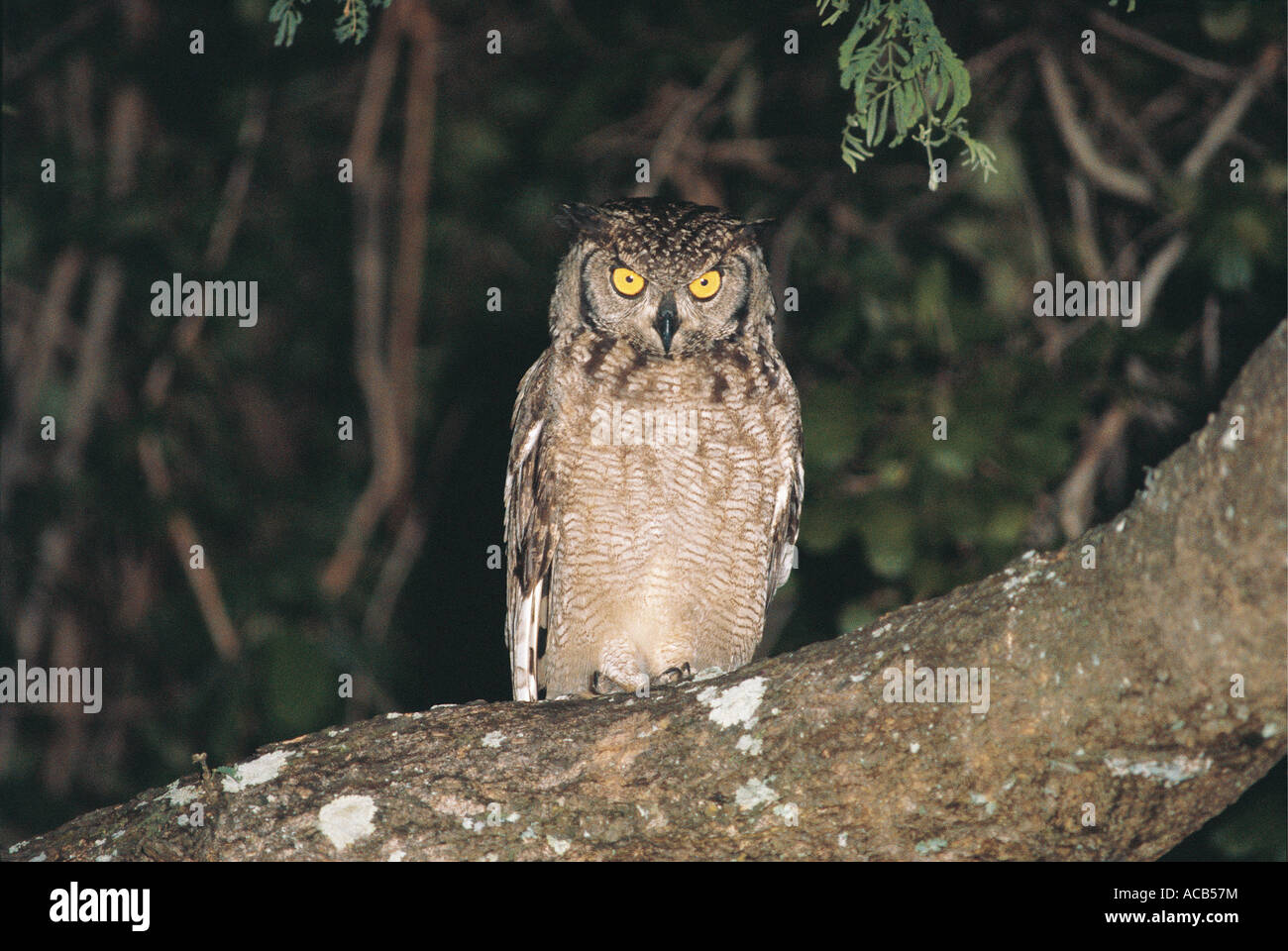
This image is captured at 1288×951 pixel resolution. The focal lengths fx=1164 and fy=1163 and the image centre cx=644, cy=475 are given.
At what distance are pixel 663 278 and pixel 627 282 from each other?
0.43 ft

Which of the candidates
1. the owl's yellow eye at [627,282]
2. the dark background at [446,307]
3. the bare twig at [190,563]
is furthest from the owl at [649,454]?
the bare twig at [190,563]

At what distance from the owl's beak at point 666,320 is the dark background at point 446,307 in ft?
2.31

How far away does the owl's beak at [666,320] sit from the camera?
3.52m

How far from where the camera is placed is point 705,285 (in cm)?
367

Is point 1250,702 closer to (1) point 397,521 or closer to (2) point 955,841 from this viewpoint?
(2) point 955,841

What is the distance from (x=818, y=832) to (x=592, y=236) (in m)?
2.28

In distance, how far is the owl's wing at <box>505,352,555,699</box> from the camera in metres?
3.78

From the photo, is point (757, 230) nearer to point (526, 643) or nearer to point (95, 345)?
point (526, 643)

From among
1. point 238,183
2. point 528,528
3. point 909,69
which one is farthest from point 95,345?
point 909,69

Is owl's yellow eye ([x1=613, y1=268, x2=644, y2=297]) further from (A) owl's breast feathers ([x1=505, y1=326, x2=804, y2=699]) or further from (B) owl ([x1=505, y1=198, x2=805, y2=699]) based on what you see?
(A) owl's breast feathers ([x1=505, y1=326, x2=804, y2=699])

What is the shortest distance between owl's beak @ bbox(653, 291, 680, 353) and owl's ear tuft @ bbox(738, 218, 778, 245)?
1.34 feet

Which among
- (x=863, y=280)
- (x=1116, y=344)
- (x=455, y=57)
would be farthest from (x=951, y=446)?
(x=455, y=57)

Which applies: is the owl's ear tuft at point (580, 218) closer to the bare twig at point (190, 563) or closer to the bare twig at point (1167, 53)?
the bare twig at point (1167, 53)

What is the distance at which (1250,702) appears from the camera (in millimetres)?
1661
